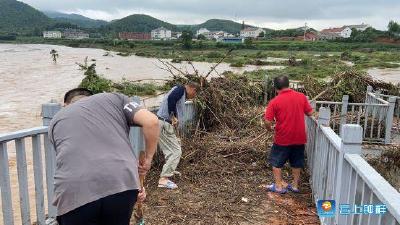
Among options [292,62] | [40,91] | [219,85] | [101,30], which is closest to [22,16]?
[101,30]

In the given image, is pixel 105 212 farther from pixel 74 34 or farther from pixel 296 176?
pixel 74 34

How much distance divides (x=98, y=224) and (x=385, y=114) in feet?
27.3

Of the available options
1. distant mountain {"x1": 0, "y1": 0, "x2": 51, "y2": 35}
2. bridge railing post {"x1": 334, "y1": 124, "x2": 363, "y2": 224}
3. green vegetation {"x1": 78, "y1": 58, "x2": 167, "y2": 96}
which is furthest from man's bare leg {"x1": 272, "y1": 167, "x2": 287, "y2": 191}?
distant mountain {"x1": 0, "y1": 0, "x2": 51, "y2": 35}

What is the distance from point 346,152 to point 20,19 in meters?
176

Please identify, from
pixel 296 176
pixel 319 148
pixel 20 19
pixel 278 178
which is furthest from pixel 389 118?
pixel 20 19

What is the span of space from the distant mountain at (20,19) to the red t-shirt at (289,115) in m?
149

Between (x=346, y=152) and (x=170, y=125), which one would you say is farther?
(x=170, y=125)

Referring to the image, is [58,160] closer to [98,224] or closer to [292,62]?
[98,224]

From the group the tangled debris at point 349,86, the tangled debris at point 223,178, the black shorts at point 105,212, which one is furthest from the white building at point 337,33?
the black shorts at point 105,212

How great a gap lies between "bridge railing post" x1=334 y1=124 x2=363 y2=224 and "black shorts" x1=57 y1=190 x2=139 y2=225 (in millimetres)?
1524

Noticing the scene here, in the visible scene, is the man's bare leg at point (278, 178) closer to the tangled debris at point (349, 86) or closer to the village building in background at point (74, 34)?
the tangled debris at point (349, 86)

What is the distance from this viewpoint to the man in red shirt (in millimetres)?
5062

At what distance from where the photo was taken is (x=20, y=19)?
161 m

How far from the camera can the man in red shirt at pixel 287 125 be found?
16.6ft
